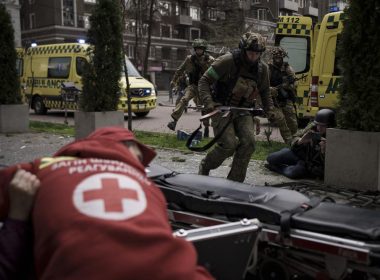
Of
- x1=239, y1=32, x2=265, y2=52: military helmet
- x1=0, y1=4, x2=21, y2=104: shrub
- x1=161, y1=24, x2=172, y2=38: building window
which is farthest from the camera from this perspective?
x1=161, y1=24, x2=172, y2=38: building window

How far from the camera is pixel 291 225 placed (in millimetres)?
2490

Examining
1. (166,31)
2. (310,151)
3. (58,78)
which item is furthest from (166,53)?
(310,151)

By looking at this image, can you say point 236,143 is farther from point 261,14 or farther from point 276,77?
point 261,14

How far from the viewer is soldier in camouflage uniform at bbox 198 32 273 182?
16.3 ft

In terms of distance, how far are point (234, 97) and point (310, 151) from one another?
164 centimetres

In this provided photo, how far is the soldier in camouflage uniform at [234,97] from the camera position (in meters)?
4.96

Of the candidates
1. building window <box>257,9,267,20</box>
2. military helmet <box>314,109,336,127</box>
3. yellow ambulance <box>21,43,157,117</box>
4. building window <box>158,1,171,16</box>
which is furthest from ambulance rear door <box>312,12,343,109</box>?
building window <box>257,9,267,20</box>

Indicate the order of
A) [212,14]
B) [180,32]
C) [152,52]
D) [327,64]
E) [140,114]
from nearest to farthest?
[327,64] → [140,114] → [152,52] → [212,14] → [180,32]

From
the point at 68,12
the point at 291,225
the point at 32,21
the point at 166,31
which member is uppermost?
the point at 68,12

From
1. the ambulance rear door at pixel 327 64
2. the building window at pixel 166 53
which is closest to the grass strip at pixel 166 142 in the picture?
the ambulance rear door at pixel 327 64

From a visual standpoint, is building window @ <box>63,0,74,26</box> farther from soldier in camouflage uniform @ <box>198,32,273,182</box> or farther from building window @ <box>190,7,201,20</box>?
soldier in camouflage uniform @ <box>198,32,273,182</box>

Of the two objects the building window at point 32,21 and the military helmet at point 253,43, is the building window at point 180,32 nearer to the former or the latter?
the building window at point 32,21

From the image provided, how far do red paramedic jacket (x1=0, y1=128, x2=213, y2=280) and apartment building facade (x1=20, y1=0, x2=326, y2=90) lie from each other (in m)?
37.6

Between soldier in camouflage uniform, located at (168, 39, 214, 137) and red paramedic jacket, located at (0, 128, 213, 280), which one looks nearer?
red paramedic jacket, located at (0, 128, 213, 280)
